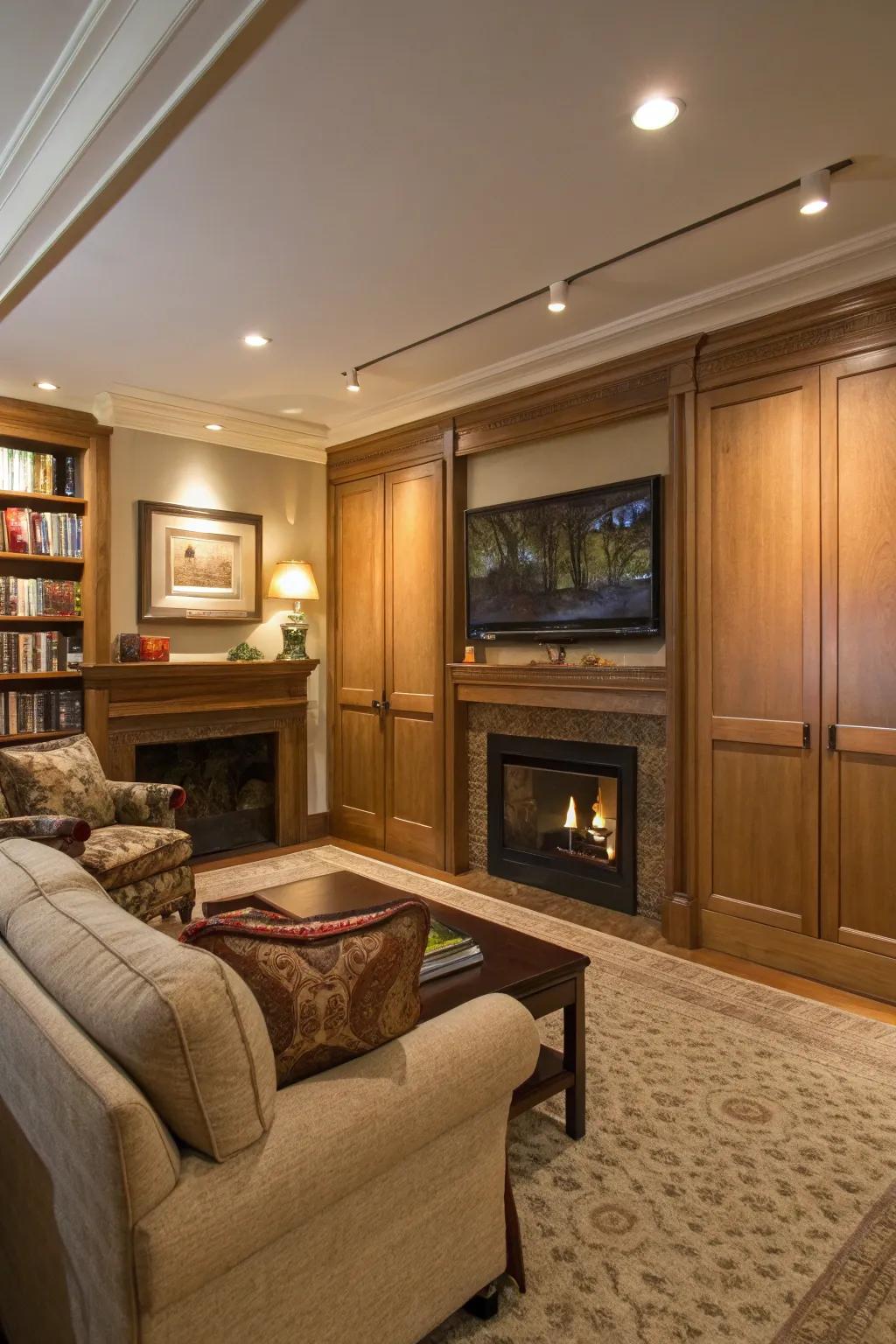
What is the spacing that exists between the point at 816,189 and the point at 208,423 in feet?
11.8

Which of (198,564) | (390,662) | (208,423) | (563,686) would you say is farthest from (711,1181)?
(208,423)

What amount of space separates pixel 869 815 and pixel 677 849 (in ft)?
2.72

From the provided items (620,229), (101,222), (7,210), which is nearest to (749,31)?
(620,229)

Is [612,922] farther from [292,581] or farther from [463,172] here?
[463,172]

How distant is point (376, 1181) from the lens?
1314 millimetres

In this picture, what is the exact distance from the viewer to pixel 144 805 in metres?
3.84

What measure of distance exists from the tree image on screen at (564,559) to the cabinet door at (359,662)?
835 mm

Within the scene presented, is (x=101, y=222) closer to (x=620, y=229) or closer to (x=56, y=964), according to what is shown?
(x=620, y=229)

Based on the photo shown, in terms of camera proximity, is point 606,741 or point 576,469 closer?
point 606,741

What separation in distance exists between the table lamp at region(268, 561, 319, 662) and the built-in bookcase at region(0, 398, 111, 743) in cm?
106

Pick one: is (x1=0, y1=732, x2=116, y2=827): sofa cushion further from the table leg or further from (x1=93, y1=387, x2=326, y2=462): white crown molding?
the table leg

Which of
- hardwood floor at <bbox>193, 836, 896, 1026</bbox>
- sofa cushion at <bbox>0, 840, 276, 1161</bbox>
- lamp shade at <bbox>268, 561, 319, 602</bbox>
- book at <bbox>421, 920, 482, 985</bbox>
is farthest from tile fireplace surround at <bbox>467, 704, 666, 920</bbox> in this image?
sofa cushion at <bbox>0, 840, 276, 1161</bbox>

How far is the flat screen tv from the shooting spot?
380 centimetres

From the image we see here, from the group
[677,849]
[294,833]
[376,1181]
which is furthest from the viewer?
[294,833]
